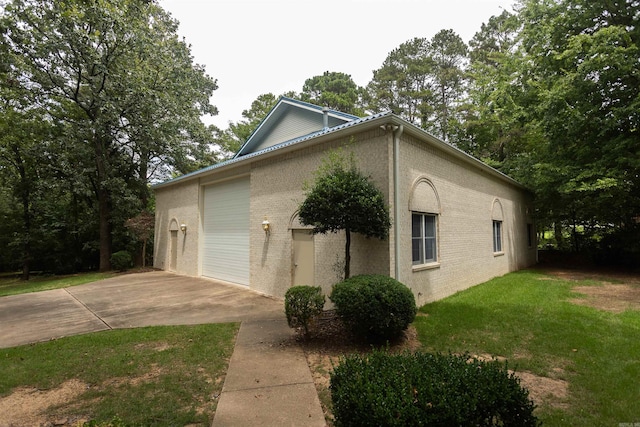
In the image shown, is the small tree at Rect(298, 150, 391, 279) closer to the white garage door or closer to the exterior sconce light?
the exterior sconce light

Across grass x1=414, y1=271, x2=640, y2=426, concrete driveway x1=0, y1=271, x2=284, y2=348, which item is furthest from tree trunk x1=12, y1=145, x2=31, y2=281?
grass x1=414, y1=271, x2=640, y2=426

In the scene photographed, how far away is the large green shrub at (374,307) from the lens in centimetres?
486

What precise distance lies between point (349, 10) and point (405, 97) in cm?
2194

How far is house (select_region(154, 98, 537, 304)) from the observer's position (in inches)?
271

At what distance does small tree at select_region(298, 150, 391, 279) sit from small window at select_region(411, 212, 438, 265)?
1.55 metres

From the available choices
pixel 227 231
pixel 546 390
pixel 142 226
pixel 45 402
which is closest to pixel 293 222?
pixel 227 231

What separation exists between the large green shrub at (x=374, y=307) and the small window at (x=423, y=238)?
242 centimetres

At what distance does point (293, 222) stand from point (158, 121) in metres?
12.1

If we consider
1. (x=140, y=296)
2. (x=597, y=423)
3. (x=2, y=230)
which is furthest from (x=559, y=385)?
(x=2, y=230)

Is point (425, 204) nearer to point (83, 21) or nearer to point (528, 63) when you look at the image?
point (528, 63)

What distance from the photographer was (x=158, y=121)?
1636cm

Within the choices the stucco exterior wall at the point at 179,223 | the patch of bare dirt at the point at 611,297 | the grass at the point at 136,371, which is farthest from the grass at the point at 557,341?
the stucco exterior wall at the point at 179,223

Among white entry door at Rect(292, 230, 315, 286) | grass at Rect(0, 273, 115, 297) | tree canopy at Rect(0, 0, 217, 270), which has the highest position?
tree canopy at Rect(0, 0, 217, 270)

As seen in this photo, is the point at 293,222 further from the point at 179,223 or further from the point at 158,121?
the point at 158,121
